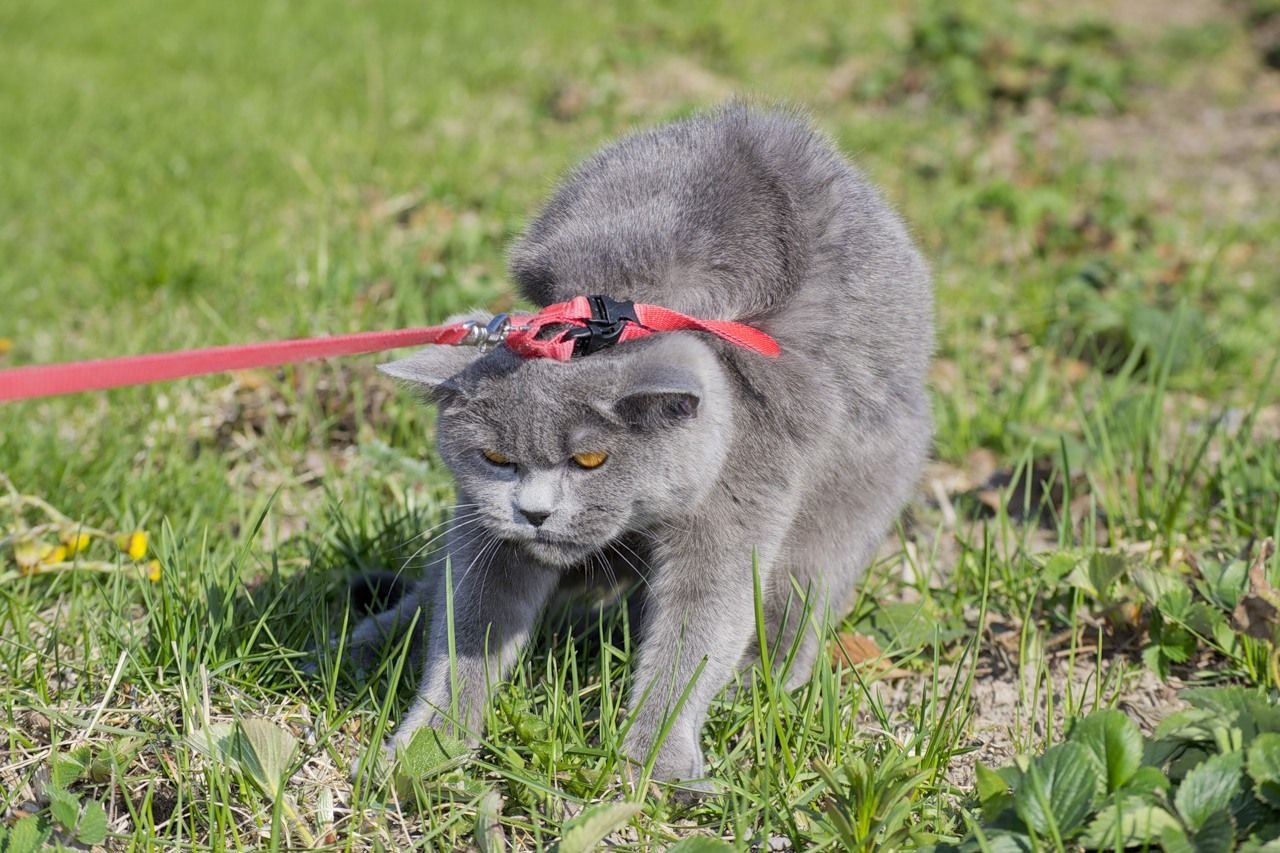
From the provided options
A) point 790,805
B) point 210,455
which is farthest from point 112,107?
point 790,805

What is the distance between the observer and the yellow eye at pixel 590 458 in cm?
193

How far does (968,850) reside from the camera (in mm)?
1614

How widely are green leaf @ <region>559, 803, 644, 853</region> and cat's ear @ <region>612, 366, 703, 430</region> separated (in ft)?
1.99

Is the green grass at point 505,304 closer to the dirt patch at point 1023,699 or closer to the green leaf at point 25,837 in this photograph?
the dirt patch at point 1023,699

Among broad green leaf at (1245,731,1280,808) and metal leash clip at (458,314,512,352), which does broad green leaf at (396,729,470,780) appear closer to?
metal leash clip at (458,314,512,352)

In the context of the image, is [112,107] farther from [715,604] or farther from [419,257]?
[715,604]

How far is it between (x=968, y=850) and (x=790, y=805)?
29 cm

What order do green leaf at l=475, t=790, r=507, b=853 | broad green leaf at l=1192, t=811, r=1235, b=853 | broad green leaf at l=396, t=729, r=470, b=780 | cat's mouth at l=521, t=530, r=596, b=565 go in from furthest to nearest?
1. cat's mouth at l=521, t=530, r=596, b=565
2. broad green leaf at l=396, t=729, r=470, b=780
3. green leaf at l=475, t=790, r=507, b=853
4. broad green leaf at l=1192, t=811, r=1235, b=853

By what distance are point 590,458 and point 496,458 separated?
0.55ft

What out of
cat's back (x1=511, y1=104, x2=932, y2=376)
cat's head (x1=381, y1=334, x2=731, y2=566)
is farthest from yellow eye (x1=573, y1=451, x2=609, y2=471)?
cat's back (x1=511, y1=104, x2=932, y2=376)

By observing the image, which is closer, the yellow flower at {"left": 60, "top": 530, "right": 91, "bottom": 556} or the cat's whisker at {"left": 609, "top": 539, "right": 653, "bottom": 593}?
the cat's whisker at {"left": 609, "top": 539, "right": 653, "bottom": 593}

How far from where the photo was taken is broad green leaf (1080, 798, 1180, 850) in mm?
1529

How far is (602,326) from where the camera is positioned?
76.5 inches

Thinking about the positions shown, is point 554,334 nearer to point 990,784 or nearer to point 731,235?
point 731,235
